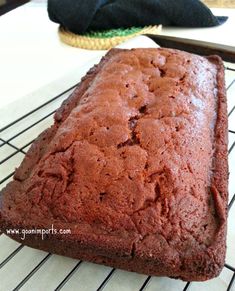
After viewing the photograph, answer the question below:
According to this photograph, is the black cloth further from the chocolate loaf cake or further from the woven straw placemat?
the chocolate loaf cake

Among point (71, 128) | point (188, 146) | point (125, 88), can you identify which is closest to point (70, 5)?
point (125, 88)

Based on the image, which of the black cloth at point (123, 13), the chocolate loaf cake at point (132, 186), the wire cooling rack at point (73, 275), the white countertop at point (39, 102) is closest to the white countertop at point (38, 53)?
the white countertop at point (39, 102)

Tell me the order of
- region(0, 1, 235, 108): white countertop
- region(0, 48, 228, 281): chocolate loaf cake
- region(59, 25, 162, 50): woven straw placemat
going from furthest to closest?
region(59, 25, 162, 50): woven straw placemat
region(0, 1, 235, 108): white countertop
region(0, 48, 228, 281): chocolate loaf cake

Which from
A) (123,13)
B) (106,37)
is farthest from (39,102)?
(123,13)

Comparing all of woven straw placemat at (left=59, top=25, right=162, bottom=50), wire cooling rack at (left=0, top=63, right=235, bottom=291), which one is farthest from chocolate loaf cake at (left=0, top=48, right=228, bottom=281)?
woven straw placemat at (left=59, top=25, right=162, bottom=50)

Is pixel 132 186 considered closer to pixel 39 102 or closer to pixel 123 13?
pixel 39 102
